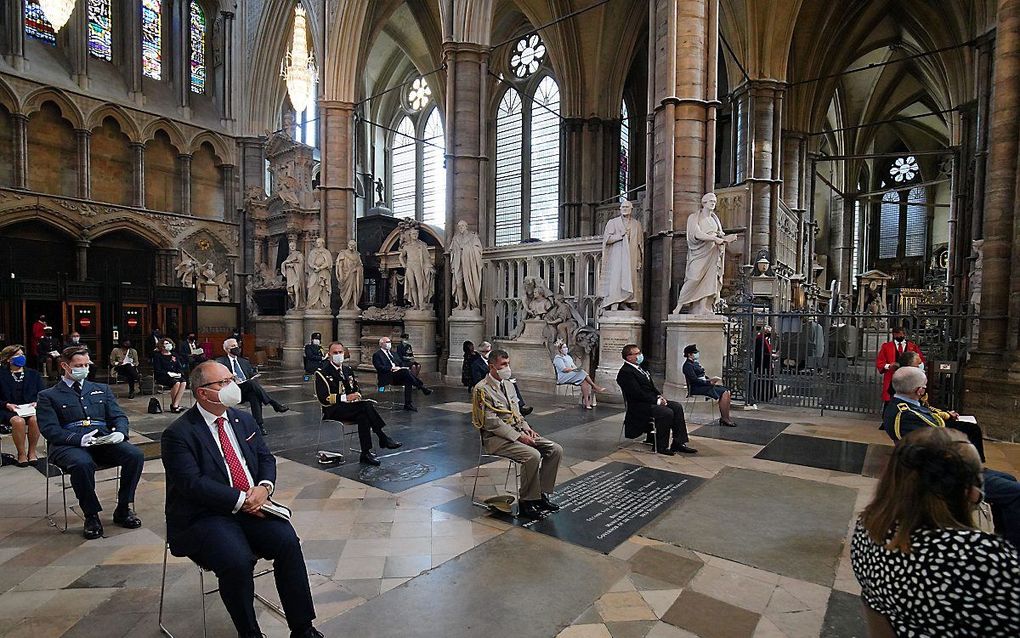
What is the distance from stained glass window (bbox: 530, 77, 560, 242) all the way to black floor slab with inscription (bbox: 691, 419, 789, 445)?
1593 centimetres

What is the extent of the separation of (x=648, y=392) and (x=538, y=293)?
6.18 meters

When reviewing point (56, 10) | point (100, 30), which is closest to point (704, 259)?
point (56, 10)

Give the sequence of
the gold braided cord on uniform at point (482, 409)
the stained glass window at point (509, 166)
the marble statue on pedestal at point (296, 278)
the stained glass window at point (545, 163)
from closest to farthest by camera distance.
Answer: the gold braided cord on uniform at point (482, 409)
the marble statue on pedestal at point (296, 278)
the stained glass window at point (545, 163)
the stained glass window at point (509, 166)

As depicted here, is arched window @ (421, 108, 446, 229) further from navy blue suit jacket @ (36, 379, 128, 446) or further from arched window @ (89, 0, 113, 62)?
navy blue suit jacket @ (36, 379, 128, 446)

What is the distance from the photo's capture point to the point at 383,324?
643 inches

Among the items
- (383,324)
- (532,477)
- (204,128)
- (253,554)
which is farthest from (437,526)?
(204,128)

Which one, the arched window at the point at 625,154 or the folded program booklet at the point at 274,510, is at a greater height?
the arched window at the point at 625,154

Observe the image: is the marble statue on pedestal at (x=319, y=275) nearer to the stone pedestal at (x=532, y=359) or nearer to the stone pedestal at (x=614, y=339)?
the stone pedestal at (x=532, y=359)

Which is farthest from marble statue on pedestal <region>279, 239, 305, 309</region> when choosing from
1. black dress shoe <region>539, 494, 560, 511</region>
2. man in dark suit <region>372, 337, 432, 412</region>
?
black dress shoe <region>539, 494, 560, 511</region>

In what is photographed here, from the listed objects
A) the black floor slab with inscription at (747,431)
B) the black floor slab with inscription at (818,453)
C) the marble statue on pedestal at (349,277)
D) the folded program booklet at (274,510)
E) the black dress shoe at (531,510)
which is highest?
the marble statue on pedestal at (349,277)

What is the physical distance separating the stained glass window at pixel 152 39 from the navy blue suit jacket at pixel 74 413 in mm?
23375

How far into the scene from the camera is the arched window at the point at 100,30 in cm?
2069

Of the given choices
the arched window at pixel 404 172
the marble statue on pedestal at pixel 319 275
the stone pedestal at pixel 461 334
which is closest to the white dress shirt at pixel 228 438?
the stone pedestal at pixel 461 334

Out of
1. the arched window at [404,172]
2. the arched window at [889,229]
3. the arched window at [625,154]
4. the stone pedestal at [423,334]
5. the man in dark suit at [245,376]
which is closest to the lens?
the man in dark suit at [245,376]
